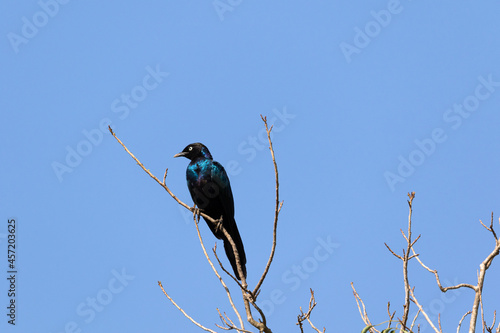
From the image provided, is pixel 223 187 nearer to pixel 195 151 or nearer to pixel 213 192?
pixel 213 192

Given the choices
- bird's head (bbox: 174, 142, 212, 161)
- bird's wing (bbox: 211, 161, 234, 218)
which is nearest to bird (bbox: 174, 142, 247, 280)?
bird's wing (bbox: 211, 161, 234, 218)

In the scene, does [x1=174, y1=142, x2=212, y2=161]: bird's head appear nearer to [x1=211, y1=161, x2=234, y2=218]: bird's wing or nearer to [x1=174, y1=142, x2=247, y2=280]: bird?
[x1=174, y1=142, x2=247, y2=280]: bird

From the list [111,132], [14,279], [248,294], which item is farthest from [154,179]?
[14,279]

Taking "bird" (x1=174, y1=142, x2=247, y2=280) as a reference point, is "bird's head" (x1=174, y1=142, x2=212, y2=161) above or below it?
above

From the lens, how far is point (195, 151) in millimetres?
7691

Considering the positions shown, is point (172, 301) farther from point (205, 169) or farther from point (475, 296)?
point (205, 169)

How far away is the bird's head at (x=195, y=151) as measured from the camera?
765 cm

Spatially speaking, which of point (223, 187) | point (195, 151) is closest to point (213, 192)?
point (223, 187)

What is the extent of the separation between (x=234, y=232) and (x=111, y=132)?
104 inches

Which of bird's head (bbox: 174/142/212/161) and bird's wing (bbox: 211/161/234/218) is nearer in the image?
bird's wing (bbox: 211/161/234/218)

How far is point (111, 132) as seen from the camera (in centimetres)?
472

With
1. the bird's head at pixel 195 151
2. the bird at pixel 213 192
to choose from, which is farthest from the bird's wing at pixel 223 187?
the bird's head at pixel 195 151

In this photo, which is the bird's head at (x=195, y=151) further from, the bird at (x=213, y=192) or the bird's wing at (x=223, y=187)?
the bird's wing at (x=223, y=187)

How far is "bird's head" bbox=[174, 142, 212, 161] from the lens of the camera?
7.65m
